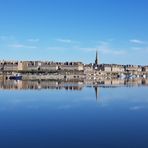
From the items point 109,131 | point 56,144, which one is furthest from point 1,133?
point 109,131

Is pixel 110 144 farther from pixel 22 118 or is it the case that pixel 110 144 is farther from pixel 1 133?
pixel 22 118

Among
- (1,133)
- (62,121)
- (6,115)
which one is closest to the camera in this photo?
(1,133)

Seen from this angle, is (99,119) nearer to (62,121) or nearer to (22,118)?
(62,121)

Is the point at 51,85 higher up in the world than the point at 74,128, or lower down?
higher up

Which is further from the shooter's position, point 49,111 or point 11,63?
point 11,63

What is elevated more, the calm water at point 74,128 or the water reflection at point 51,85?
the water reflection at point 51,85

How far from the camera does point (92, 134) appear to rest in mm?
19734

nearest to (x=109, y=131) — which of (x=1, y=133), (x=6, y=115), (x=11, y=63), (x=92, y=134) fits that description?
(x=92, y=134)

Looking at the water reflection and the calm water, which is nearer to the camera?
the calm water

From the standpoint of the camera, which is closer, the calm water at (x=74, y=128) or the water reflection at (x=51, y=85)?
the calm water at (x=74, y=128)

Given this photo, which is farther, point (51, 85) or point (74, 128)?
point (51, 85)

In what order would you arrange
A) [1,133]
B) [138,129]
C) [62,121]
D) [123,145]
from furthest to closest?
1. [62,121]
2. [138,129]
3. [1,133]
4. [123,145]

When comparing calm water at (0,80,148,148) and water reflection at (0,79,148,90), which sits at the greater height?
water reflection at (0,79,148,90)

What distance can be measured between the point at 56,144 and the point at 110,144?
7.21ft
